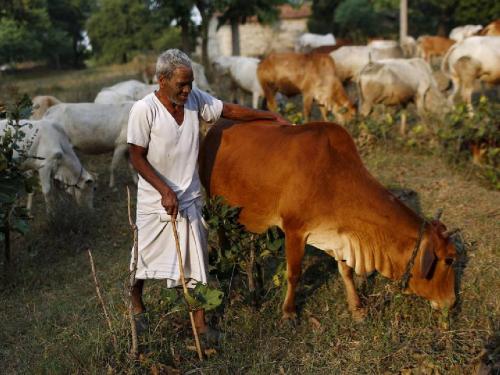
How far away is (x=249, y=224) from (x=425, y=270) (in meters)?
1.48

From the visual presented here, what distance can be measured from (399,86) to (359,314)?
6.86 meters

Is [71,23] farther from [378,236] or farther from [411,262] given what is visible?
[411,262]

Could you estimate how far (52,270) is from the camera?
6.08 metres

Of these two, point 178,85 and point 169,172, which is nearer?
point 178,85

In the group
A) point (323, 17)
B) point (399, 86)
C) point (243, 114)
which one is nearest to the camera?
point (243, 114)


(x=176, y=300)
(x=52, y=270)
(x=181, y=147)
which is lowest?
(x=52, y=270)

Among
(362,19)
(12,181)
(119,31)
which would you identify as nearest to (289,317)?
(12,181)

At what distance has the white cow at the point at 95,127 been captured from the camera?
9.28 metres

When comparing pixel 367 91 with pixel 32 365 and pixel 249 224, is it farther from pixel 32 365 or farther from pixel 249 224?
pixel 32 365

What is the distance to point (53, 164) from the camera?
763 cm

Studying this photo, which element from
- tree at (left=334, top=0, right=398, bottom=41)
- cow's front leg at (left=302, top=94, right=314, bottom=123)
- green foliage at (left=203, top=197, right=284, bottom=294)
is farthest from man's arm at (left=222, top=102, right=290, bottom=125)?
tree at (left=334, top=0, right=398, bottom=41)

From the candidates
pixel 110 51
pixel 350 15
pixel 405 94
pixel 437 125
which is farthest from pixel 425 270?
pixel 110 51

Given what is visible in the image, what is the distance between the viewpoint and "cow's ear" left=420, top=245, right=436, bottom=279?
3.90m

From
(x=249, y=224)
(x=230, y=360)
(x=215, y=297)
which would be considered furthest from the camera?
(x=249, y=224)
